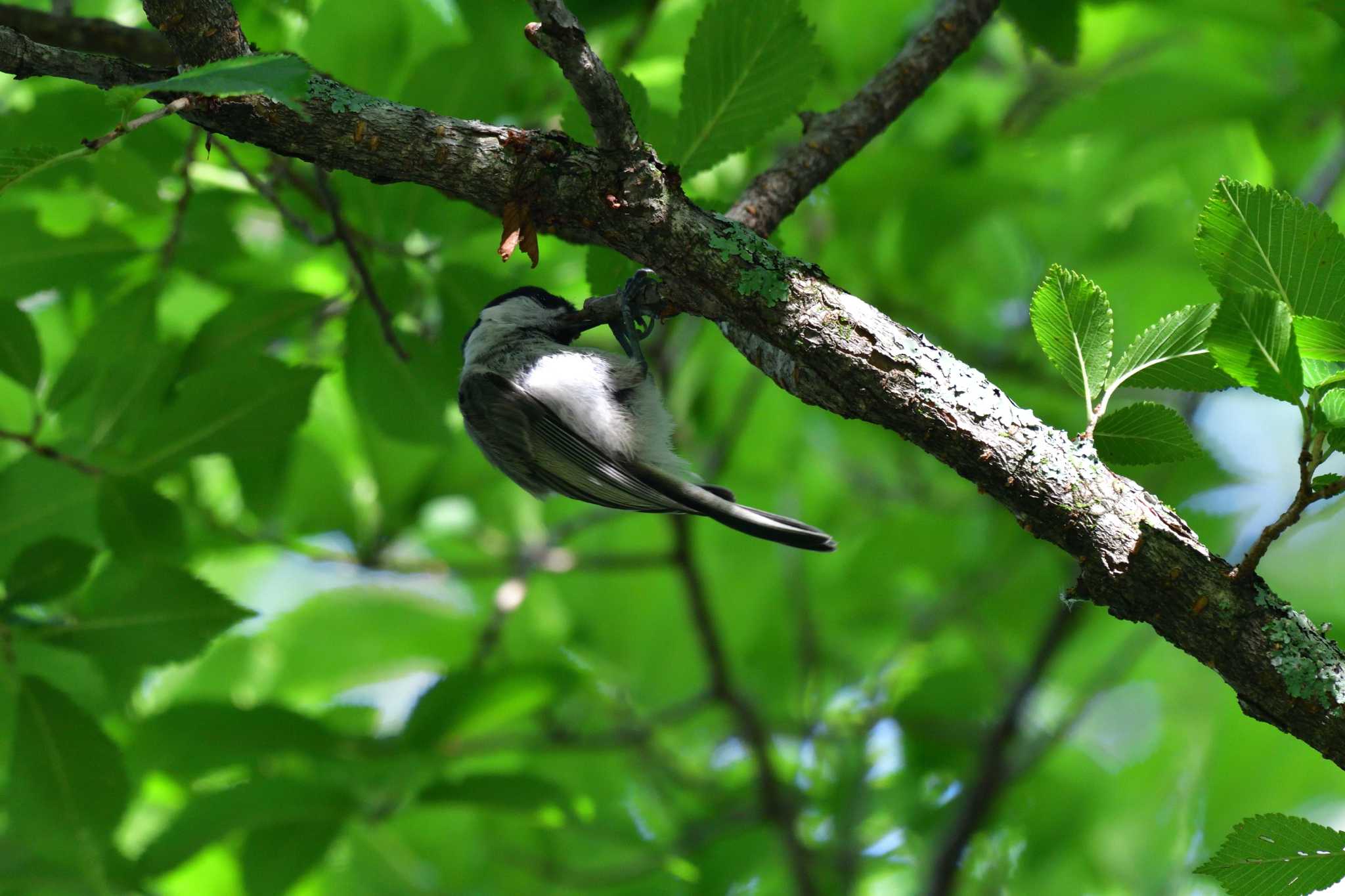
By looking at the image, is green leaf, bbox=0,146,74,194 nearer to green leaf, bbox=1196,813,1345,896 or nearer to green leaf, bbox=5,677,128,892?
green leaf, bbox=5,677,128,892

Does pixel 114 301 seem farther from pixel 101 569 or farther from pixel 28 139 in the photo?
pixel 101 569

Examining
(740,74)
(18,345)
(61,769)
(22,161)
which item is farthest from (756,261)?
(61,769)

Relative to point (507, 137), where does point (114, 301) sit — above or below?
below

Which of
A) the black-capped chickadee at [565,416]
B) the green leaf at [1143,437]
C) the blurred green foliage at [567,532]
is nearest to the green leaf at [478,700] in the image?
the blurred green foliage at [567,532]

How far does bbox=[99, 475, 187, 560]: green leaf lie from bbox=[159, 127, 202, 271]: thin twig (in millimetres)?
550

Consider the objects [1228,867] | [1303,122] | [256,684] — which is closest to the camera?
[1228,867]

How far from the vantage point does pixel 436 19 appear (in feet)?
9.06

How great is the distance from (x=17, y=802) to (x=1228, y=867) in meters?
2.18

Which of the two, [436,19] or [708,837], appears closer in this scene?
[436,19]

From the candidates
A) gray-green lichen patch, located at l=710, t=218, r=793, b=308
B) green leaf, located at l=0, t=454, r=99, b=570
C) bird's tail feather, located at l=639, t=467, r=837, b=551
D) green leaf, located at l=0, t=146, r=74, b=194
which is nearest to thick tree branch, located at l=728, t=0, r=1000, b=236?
gray-green lichen patch, located at l=710, t=218, r=793, b=308

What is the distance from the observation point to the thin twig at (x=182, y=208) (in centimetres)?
234

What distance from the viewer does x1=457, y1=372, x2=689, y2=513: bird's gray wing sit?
2172 millimetres

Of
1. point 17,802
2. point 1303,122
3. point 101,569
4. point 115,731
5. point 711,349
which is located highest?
point 1303,122

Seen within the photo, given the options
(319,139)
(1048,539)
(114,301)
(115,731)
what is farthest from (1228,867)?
(115,731)
